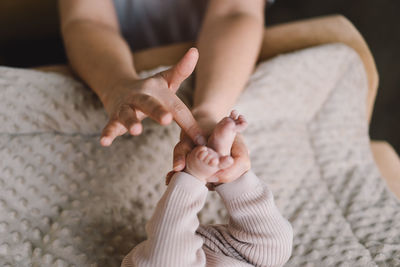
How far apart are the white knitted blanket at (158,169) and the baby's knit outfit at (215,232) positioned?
0.08 meters

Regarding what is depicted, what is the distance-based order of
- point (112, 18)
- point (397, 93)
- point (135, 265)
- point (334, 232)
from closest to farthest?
point (135, 265) < point (334, 232) < point (112, 18) < point (397, 93)

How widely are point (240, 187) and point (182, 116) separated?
124 millimetres

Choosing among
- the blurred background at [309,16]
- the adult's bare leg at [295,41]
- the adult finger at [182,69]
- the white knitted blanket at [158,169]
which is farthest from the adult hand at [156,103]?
the blurred background at [309,16]

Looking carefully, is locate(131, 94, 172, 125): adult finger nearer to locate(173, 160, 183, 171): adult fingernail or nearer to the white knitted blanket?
locate(173, 160, 183, 171): adult fingernail

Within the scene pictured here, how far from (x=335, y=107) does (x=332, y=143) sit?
0.27ft

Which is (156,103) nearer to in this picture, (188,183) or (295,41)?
(188,183)

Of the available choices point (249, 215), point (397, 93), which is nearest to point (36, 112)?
point (249, 215)

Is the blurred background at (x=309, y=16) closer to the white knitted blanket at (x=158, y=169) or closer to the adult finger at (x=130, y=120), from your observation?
the white knitted blanket at (x=158, y=169)

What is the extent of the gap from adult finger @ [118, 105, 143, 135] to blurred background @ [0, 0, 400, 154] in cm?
87

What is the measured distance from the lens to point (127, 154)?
678mm

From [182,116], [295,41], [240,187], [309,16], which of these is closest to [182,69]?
[182,116]

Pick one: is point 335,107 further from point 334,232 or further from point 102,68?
point 102,68

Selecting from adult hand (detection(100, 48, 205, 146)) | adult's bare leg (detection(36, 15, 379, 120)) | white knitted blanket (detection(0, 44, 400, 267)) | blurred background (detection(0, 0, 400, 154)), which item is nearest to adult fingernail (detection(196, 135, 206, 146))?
adult hand (detection(100, 48, 205, 146))

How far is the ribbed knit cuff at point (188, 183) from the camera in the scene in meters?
0.50
